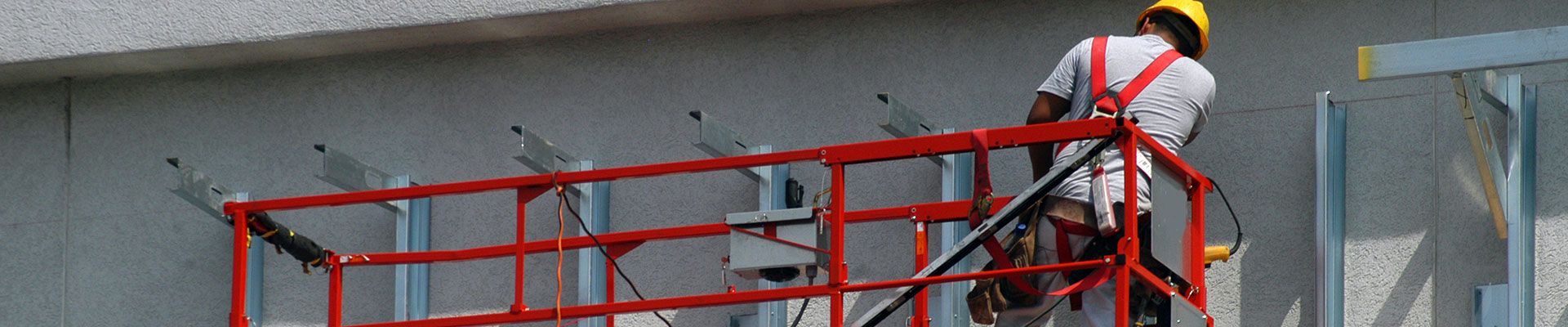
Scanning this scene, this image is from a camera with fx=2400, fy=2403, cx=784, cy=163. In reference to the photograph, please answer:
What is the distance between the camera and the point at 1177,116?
8.96 meters

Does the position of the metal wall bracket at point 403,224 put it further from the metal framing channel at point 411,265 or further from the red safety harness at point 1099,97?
the red safety harness at point 1099,97

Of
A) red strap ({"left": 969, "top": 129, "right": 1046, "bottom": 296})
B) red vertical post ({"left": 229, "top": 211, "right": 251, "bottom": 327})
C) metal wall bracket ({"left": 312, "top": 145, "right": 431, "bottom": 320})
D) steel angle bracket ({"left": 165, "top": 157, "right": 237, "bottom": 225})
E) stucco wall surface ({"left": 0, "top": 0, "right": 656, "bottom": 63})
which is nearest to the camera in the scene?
red strap ({"left": 969, "top": 129, "right": 1046, "bottom": 296})

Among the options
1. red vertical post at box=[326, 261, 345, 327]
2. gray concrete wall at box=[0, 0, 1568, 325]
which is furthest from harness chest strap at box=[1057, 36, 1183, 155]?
red vertical post at box=[326, 261, 345, 327]

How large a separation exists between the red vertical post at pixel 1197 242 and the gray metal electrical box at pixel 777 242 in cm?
142

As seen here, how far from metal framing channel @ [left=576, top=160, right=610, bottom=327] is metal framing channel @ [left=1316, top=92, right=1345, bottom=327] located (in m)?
3.26

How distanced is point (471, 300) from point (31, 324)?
2486 millimetres

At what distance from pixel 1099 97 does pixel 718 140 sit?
2.09m

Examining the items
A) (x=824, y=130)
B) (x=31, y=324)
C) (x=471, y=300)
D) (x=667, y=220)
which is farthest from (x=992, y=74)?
(x=31, y=324)

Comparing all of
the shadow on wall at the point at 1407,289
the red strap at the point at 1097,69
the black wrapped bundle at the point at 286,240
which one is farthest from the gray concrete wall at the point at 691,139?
the red strap at the point at 1097,69

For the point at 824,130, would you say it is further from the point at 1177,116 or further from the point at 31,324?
the point at 31,324

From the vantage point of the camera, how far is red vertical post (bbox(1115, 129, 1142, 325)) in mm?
8258

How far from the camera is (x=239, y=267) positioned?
972cm

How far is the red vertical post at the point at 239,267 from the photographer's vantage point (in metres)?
9.70

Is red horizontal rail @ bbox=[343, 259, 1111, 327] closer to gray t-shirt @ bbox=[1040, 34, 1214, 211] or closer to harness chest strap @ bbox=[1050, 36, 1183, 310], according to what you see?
harness chest strap @ bbox=[1050, 36, 1183, 310]
